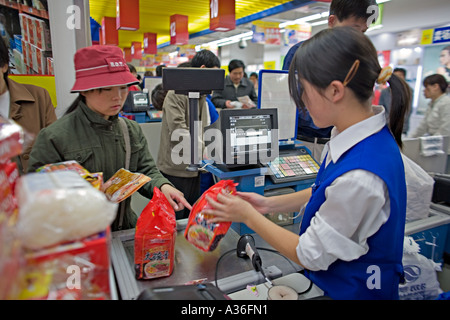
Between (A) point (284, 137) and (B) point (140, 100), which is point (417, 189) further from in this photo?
(B) point (140, 100)

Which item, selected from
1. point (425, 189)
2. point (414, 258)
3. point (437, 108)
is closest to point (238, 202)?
point (414, 258)

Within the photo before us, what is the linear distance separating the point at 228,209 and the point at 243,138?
0.64 meters

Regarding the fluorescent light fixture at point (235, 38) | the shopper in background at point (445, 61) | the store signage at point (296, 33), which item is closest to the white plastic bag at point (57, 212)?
the shopper in background at point (445, 61)

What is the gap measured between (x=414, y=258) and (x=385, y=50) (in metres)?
9.84

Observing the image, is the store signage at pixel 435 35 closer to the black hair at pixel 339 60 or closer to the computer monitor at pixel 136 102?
the computer monitor at pixel 136 102

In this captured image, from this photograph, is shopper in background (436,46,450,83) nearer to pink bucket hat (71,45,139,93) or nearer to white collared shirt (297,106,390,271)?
white collared shirt (297,106,390,271)

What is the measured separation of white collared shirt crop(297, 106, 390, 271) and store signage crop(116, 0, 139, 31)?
309 inches

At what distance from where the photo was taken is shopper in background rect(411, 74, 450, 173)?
166 inches

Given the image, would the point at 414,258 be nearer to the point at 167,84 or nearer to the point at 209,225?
the point at 209,225

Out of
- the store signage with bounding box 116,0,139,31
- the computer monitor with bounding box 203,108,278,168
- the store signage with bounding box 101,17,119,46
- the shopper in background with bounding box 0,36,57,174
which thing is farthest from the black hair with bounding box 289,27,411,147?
the store signage with bounding box 101,17,119,46

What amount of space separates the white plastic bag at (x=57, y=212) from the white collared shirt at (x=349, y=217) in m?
0.64

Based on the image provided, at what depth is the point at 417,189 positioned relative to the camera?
1.98 metres

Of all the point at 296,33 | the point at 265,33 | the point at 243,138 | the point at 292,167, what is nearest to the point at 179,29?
the point at 265,33

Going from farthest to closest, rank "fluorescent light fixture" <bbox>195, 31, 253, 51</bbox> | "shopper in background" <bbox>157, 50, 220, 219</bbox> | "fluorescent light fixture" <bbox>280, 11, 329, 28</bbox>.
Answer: "fluorescent light fixture" <bbox>195, 31, 253, 51</bbox>
"fluorescent light fixture" <bbox>280, 11, 329, 28</bbox>
"shopper in background" <bbox>157, 50, 220, 219</bbox>
